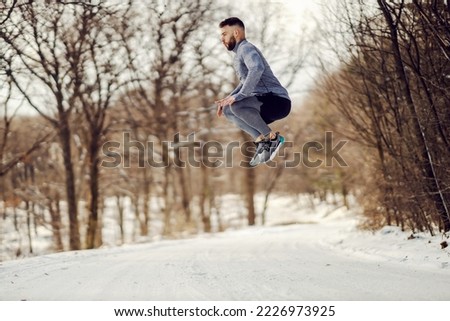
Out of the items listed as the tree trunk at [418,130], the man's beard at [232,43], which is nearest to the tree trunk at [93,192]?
the tree trunk at [418,130]

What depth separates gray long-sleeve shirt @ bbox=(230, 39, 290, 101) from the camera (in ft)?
16.1

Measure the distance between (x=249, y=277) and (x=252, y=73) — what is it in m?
2.45

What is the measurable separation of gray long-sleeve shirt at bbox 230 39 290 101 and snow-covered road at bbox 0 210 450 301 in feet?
6.95

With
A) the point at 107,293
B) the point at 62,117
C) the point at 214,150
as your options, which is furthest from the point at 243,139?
the point at 107,293

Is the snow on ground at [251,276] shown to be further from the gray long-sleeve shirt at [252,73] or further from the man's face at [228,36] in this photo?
the man's face at [228,36]

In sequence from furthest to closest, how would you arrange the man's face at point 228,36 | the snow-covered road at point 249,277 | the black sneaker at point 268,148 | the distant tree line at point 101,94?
1. the distant tree line at point 101,94
2. the black sneaker at point 268,148
3. the man's face at point 228,36
4. the snow-covered road at point 249,277

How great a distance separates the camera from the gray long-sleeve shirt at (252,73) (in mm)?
Answer: 4922

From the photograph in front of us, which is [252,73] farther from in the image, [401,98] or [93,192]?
[93,192]

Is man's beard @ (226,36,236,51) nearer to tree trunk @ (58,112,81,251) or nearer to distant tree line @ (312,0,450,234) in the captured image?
distant tree line @ (312,0,450,234)

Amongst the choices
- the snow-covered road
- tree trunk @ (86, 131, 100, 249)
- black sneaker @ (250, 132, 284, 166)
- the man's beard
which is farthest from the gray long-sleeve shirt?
tree trunk @ (86, 131, 100, 249)

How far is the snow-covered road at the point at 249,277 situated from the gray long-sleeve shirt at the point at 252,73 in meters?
2.12

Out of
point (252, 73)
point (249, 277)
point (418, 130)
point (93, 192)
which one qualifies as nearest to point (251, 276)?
point (249, 277)

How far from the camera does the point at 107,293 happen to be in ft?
16.6

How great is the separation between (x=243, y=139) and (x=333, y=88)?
18.0 meters
